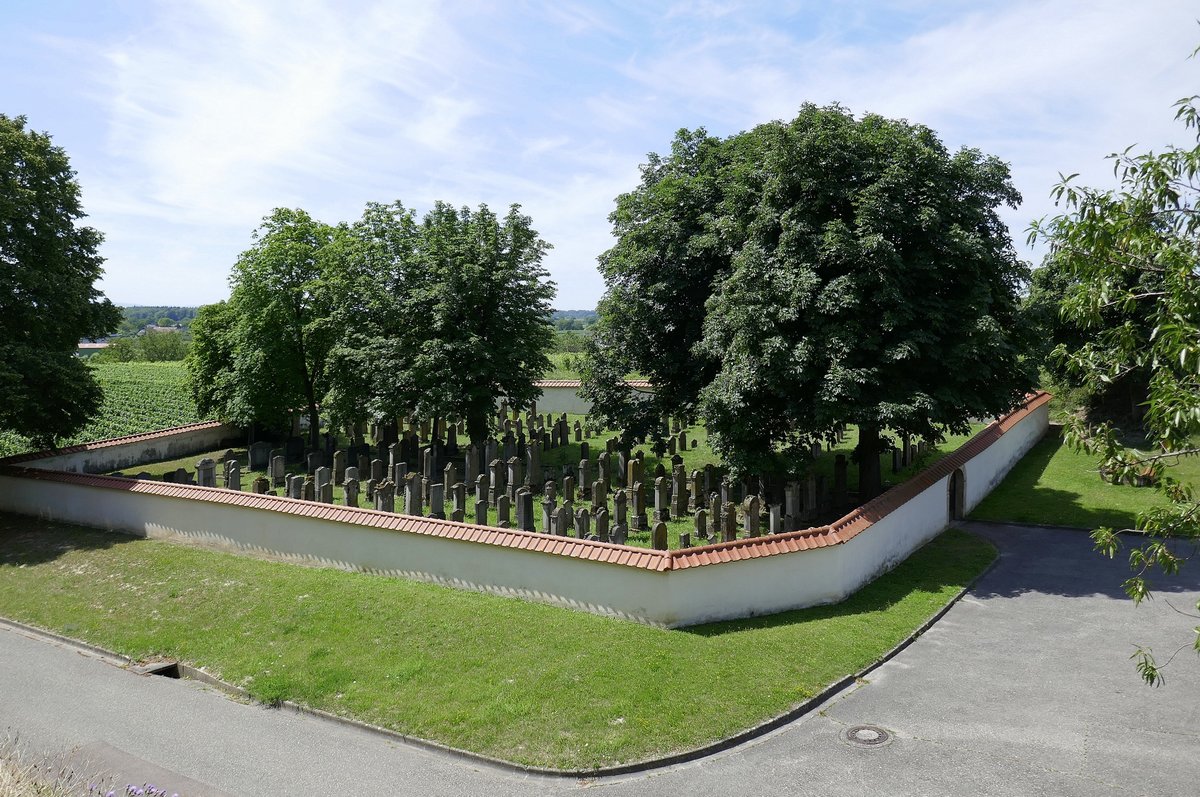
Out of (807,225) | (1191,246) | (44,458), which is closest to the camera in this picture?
(1191,246)

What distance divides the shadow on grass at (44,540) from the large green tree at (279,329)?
8.28 m

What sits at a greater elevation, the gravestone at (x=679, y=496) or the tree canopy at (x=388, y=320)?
the tree canopy at (x=388, y=320)

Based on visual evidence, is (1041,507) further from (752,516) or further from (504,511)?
(504,511)

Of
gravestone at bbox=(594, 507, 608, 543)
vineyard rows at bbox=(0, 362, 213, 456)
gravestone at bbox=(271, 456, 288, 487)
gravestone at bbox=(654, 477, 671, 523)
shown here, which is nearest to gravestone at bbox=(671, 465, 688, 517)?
gravestone at bbox=(654, 477, 671, 523)

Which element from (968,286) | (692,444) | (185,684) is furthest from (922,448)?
(185,684)

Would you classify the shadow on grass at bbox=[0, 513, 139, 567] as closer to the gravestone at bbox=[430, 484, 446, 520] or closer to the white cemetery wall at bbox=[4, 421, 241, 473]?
the white cemetery wall at bbox=[4, 421, 241, 473]

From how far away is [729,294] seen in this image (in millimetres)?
16469

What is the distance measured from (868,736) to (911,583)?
5742mm

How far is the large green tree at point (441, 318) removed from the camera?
23.2 meters

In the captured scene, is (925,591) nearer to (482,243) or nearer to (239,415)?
(482,243)

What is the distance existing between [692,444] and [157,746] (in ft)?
64.8

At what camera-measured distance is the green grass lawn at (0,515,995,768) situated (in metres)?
9.75

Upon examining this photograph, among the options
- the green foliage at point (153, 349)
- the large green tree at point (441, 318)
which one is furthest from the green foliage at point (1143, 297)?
the green foliage at point (153, 349)

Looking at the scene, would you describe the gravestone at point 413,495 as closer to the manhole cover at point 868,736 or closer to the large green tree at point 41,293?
the large green tree at point 41,293
